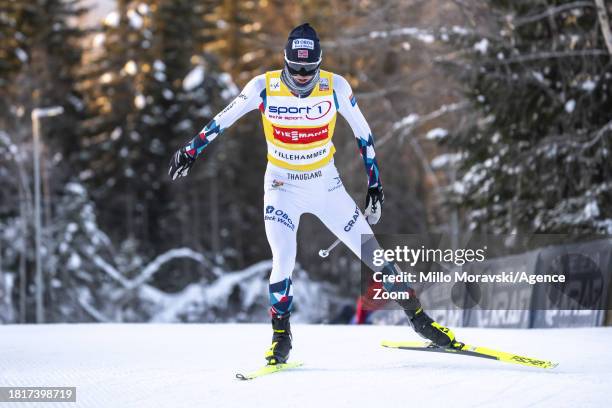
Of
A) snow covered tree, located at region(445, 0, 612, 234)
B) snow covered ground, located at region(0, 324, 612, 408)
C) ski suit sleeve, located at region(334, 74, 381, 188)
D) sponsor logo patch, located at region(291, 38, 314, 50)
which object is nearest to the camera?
snow covered ground, located at region(0, 324, 612, 408)

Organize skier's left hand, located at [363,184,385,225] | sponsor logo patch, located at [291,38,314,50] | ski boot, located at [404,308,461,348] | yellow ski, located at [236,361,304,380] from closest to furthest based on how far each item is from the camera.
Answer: yellow ski, located at [236,361,304,380] < sponsor logo patch, located at [291,38,314,50] < ski boot, located at [404,308,461,348] < skier's left hand, located at [363,184,385,225]

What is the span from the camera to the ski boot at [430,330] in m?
6.83

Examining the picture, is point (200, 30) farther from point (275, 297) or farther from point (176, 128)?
point (275, 297)

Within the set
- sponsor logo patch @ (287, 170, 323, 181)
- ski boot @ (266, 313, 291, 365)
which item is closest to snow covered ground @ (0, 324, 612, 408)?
ski boot @ (266, 313, 291, 365)

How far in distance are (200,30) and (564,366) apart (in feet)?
131

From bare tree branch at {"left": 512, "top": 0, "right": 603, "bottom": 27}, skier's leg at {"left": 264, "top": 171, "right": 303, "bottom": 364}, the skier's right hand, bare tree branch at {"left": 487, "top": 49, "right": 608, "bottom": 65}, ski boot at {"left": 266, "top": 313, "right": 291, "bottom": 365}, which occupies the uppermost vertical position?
bare tree branch at {"left": 512, "top": 0, "right": 603, "bottom": 27}

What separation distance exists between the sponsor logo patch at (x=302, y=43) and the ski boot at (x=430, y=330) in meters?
2.02

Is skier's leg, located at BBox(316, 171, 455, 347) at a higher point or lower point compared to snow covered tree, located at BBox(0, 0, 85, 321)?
lower

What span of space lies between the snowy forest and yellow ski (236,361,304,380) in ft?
33.5

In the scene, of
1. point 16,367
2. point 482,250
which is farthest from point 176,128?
point 16,367

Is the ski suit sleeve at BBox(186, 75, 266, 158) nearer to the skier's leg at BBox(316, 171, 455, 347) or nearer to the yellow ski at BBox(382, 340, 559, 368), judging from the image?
the skier's leg at BBox(316, 171, 455, 347)

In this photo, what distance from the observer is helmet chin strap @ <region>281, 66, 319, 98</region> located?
6715mm

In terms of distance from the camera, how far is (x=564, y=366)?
654 cm

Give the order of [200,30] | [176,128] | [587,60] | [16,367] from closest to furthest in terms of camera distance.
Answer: [16,367], [587,60], [176,128], [200,30]
